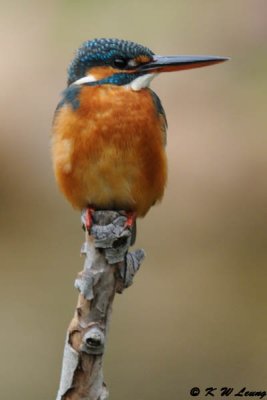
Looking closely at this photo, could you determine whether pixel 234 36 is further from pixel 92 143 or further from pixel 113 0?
pixel 92 143

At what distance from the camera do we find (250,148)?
8234 millimetres

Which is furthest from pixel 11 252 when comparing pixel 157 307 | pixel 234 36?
pixel 234 36

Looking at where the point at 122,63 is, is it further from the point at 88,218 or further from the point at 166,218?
the point at 166,218

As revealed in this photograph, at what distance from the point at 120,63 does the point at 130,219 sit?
24.2 inches

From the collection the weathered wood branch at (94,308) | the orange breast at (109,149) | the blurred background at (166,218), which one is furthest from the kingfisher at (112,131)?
the blurred background at (166,218)

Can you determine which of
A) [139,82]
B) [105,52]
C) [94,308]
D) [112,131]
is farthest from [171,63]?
[94,308]

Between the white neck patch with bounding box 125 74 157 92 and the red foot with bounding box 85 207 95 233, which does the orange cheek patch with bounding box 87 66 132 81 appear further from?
the red foot with bounding box 85 207 95 233

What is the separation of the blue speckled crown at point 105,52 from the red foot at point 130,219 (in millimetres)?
575

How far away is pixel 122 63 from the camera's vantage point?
436 centimetres

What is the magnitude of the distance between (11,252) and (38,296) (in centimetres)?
70

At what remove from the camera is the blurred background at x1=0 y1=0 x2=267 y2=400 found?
677cm

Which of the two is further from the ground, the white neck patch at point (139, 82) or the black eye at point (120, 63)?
the black eye at point (120, 63)

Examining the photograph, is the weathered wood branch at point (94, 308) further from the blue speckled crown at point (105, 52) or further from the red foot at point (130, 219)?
the blue speckled crown at point (105, 52)

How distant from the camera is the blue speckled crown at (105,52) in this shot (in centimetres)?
433
